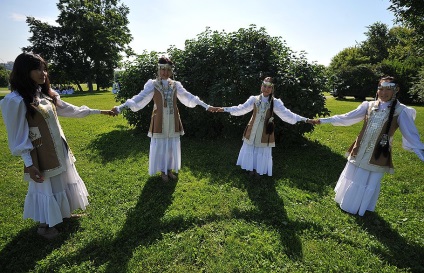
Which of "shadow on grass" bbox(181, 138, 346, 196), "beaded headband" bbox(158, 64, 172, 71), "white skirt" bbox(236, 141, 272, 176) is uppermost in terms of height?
"beaded headband" bbox(158, 64, 172, 71)

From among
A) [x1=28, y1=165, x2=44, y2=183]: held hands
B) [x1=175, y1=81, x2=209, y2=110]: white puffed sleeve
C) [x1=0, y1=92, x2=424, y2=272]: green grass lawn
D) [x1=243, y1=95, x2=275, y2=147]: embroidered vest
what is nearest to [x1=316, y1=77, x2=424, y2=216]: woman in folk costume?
[x1=0, y1=92, x2=424, y2=272]: green grass lawn

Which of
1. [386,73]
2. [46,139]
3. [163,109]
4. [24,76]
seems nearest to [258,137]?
[163,109]

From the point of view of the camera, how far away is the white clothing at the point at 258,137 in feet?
19.1

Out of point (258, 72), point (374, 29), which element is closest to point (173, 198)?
point (258, 72)

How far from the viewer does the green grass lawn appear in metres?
3.62

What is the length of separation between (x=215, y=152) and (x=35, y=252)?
5227 mm

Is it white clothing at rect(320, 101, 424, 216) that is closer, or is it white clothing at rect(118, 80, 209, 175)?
white clothing at rect(320, 101, 424, 216)

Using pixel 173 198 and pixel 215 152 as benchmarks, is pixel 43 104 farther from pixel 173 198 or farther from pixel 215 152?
pixel 215 152

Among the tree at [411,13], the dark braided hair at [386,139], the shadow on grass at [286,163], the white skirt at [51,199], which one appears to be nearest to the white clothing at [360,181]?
the dark braided hair at [386,139]

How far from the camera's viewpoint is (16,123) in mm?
3439

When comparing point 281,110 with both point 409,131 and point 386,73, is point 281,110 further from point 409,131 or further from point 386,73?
point 386,73

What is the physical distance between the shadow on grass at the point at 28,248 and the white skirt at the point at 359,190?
16.3 ft

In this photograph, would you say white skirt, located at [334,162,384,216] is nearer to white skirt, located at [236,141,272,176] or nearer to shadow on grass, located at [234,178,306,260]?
shadow on grass, located at [234,178,306,260]

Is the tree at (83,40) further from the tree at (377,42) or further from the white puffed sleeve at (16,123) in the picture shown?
the tree at (377,42)
